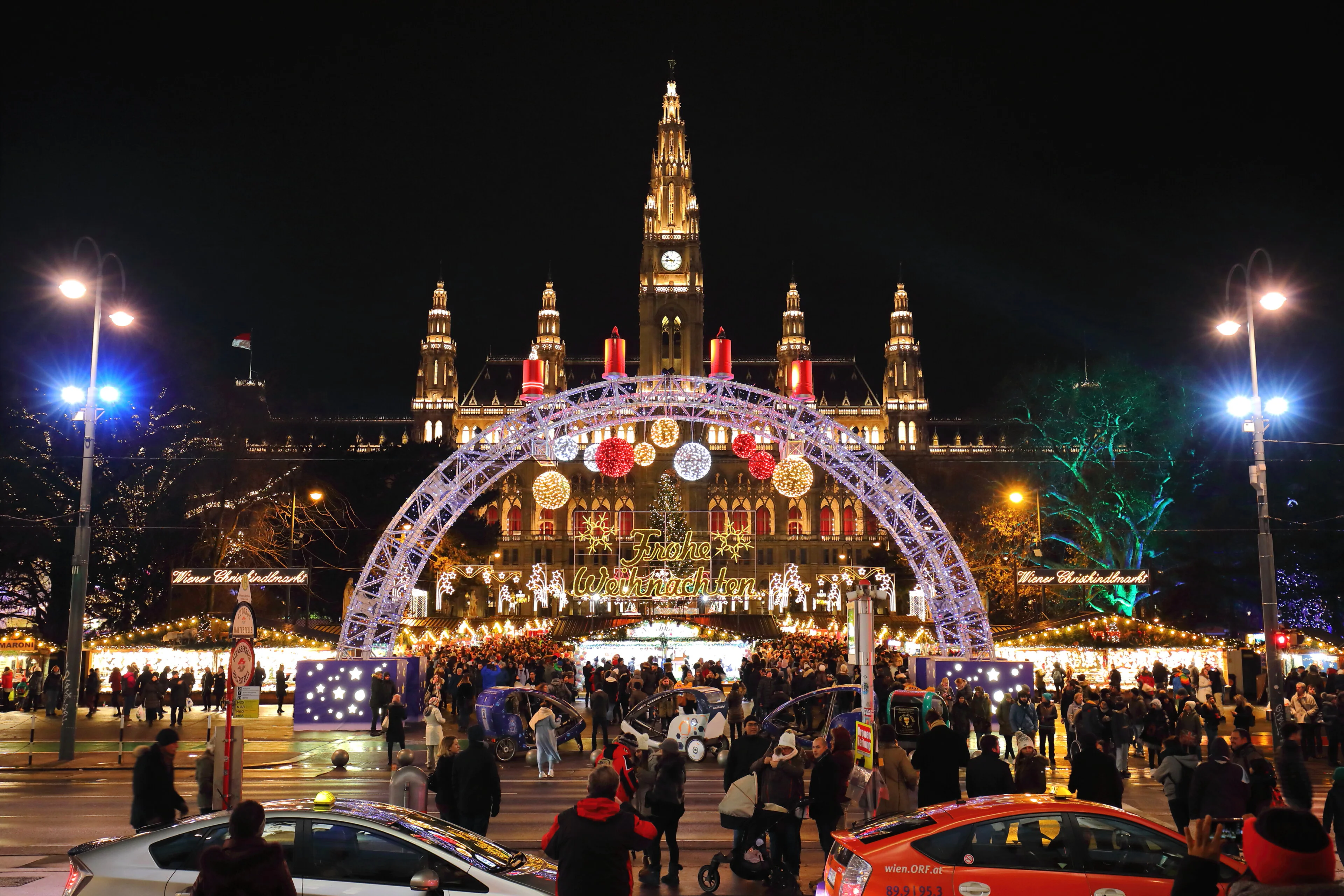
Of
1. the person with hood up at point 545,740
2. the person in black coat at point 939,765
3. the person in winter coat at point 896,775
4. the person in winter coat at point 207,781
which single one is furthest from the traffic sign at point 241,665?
the person with hood up at point 545,740

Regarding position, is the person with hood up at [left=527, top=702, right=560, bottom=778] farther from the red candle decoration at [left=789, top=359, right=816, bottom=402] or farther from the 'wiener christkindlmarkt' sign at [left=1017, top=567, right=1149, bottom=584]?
the 'wiener christkindlmarkt' sign at [left=1017, top=567, right=1149, bottom=584]

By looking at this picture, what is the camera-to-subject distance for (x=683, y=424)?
343 feet

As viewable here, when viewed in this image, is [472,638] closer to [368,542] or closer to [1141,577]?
[368,542]

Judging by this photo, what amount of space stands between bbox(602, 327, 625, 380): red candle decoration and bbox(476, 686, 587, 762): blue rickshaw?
9123mm

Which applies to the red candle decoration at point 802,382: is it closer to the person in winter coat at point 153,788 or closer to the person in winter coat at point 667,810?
the person in winter coat at point 667,810

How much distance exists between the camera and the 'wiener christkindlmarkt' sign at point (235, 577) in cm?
2694

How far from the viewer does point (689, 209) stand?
10694cm

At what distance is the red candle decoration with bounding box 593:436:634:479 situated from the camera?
29812mm

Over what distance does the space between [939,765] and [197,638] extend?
29117 millimetres

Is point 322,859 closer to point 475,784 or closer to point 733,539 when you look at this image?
point 475,784

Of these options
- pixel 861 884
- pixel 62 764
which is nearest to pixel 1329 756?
pixel 861 884

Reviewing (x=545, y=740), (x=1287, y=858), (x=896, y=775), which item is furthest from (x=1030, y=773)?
(x=545, y=740)

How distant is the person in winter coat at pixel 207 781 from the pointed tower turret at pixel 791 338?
10080 cm

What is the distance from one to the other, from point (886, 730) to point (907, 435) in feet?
334
